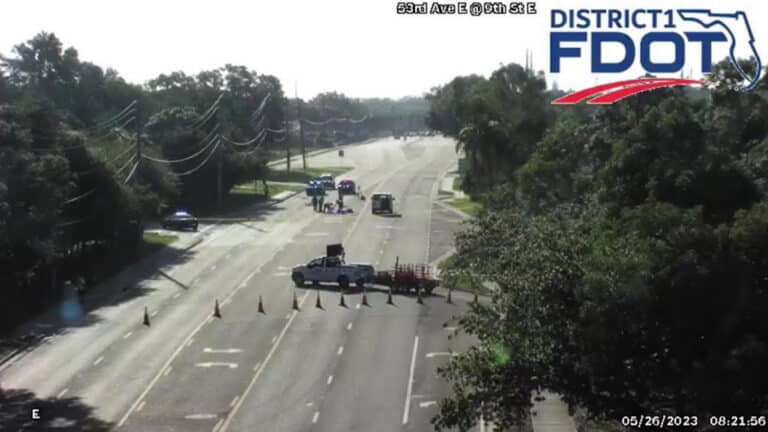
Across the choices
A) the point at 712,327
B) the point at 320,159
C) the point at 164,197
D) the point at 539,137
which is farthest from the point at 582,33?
the point at 320,159

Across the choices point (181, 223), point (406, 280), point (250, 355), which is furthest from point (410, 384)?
point (181, 223)

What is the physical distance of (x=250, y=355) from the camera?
3969 centimetres

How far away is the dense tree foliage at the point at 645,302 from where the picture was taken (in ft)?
70.3

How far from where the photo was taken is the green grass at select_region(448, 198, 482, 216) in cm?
9125

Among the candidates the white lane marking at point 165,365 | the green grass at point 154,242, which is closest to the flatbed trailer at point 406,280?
the white lane marking at point 165,365

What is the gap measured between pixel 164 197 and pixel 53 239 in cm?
2896

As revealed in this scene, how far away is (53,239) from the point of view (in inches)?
1972

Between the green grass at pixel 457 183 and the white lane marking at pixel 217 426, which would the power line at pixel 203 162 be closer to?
the green grass at pixel 457 183

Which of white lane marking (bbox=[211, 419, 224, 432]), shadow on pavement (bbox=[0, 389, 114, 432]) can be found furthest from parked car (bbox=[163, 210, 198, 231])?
white lane marking (bbox=[211, 419, 224, 432])

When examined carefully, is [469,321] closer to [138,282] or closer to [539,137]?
[138,282]

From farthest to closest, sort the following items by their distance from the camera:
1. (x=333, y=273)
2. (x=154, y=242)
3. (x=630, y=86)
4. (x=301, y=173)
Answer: (x=301, y=173), (x=154, y=242), (x=333, y=273), (x=630, y=86)

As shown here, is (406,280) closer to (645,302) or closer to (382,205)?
(645,302)

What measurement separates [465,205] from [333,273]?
43735 mm

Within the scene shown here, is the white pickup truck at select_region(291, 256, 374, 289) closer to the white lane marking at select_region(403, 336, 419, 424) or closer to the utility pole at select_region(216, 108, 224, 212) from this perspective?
the white lane marking at select_region(403, 336, 419, 424)
